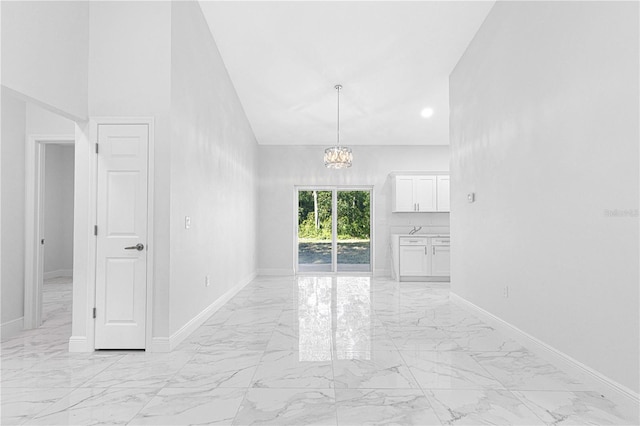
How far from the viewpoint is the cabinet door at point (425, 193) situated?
7.95 metres

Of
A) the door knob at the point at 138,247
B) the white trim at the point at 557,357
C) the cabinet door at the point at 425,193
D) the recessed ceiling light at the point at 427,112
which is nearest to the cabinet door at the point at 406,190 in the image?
the cabinet door at the point at 425,193

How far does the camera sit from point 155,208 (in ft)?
10.9

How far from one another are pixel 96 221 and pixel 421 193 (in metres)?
6.23

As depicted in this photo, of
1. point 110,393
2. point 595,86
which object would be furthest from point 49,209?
point 595,86

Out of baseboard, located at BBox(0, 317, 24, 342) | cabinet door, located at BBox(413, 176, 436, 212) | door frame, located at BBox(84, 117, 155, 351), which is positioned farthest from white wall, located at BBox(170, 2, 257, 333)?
cabinet door, located at BBox(413, 176, 436, 212)

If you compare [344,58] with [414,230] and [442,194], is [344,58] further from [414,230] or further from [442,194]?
[414,230]

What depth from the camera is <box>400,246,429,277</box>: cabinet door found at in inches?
295

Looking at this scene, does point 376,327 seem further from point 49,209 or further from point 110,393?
point 49,209

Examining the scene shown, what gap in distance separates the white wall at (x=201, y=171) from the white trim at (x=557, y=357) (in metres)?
3.15

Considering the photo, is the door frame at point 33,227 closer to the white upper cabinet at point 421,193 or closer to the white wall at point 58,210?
the white wall at point 58,210

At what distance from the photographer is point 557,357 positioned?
2.86 meters

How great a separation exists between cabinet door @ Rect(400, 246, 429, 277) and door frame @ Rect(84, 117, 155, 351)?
526 centimetres

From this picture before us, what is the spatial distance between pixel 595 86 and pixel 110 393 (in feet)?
12.4

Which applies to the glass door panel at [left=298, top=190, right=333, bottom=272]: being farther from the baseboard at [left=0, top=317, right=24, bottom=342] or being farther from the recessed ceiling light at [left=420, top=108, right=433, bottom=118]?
the baseboard at [left=0, top=317, right=24, bottom=342]
